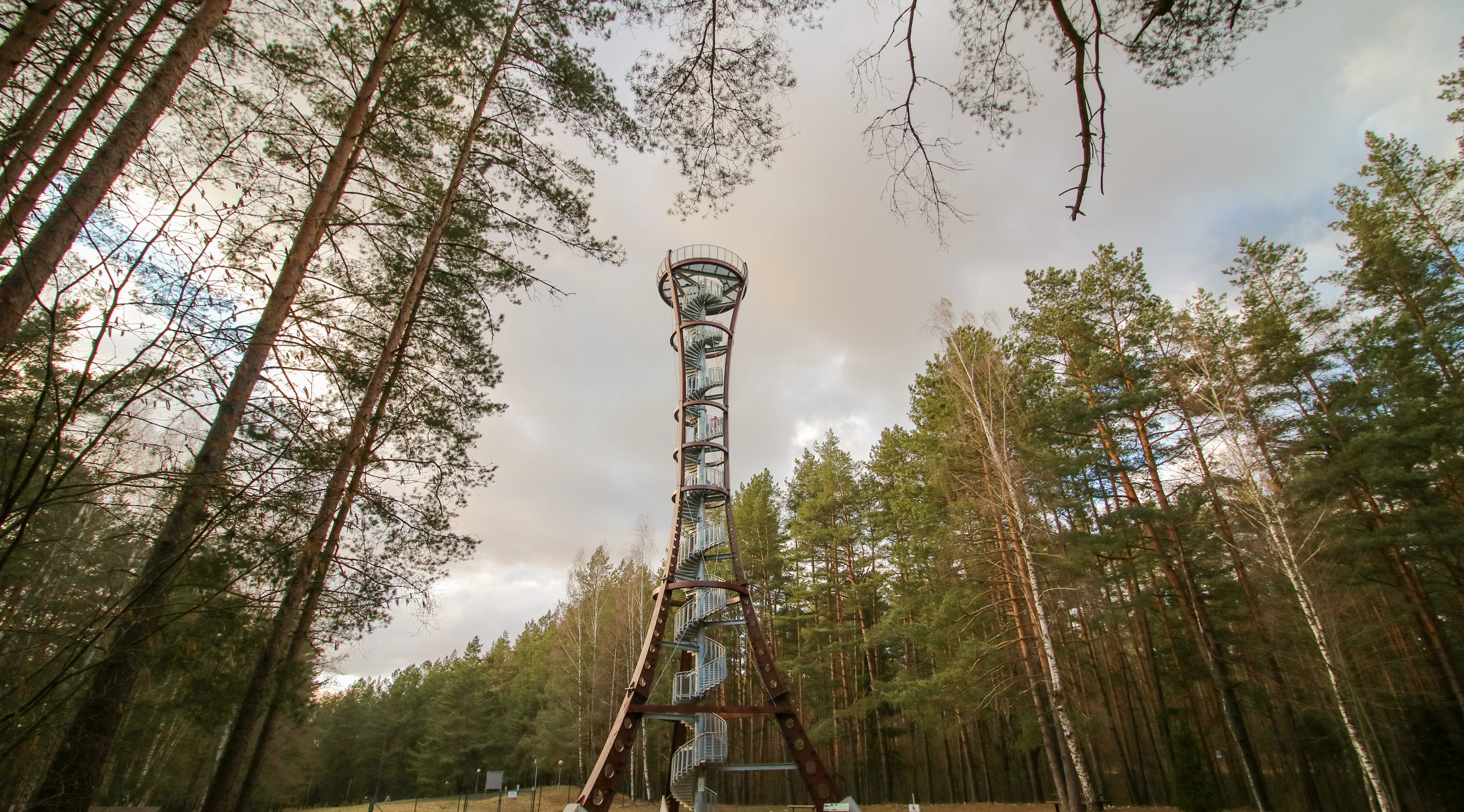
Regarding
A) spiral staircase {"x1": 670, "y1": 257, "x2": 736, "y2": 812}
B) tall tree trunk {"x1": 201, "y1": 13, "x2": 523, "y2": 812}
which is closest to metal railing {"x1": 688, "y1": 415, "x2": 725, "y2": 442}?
spiral staircase {"x1": 670, "y1": 257, "x2": 736, "y2": 812}

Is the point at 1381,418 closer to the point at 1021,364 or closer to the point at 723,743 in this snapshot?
the point at 1021,364

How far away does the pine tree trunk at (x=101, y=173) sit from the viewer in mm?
2531

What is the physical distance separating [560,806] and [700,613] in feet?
58.8

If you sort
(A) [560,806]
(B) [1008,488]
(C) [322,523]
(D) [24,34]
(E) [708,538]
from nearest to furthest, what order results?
(D) [24,34], (C) [322,523], (B) [1008,488], (E) [708,538], (A) [560,806]

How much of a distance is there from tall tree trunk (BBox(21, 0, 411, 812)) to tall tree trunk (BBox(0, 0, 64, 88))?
0.96m

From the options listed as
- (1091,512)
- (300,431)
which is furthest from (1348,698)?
(300,431)

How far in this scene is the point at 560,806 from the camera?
25.0 m

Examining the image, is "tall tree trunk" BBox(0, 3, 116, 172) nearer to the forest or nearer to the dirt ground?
the forest

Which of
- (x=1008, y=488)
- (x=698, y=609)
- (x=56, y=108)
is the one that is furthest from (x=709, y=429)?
(x=56, y=108)

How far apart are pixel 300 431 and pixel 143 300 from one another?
214 centimetres

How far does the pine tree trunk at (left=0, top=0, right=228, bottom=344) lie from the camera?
8.30 feet

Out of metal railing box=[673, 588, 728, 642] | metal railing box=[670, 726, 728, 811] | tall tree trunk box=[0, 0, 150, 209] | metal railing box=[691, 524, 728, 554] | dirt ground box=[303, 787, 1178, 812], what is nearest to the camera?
tall tree trunk box=[0, 0, 150, 209]

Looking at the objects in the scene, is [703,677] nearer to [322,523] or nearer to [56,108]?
[322,523]

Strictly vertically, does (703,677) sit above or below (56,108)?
below
